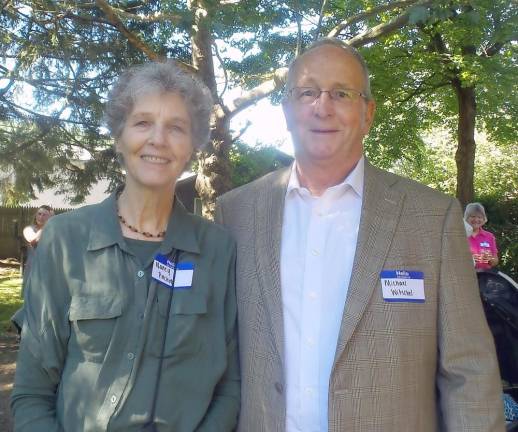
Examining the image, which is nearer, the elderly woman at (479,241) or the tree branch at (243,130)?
the tree branch at (243,130)

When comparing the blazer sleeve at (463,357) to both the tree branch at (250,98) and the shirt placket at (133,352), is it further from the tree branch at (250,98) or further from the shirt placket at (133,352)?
the tree branch at (250,98)

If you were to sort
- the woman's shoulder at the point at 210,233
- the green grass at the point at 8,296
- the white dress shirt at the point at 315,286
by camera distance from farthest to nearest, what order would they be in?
the green grass at the point at 8,296 < the woman's shoulder at the point at 210,233 < the white dress shirt at the point at 315,286

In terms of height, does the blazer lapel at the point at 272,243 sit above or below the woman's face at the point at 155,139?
below

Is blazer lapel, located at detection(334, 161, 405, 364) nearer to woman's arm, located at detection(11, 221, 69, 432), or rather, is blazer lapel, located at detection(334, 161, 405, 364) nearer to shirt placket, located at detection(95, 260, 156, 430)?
shirt placket, located at detection(95, 260, 156, 430)

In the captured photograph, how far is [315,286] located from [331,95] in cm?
81

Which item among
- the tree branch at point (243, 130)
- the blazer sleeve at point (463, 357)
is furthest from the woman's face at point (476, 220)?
the blazer sleeve at point (463, 357)

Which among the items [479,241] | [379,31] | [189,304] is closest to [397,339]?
[189,304]

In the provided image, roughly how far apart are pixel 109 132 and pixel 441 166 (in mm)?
27187

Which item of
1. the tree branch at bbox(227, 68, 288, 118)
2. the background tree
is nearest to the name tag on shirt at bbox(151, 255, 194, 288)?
the background tree

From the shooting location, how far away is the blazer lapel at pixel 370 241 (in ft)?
7.29

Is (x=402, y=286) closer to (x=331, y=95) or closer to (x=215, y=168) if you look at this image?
(x=331, y=95)

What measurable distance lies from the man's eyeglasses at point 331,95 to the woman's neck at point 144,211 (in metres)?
0.69

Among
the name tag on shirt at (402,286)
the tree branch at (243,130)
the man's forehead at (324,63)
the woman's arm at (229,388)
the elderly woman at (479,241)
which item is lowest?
the woman's arm at (229,388)

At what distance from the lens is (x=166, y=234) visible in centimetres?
234
